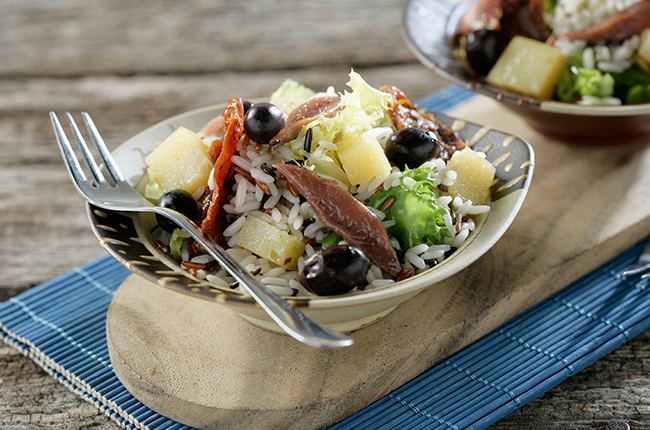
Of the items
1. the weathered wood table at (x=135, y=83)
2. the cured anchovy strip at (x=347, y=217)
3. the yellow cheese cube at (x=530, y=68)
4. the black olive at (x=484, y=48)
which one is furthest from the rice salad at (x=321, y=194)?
the black olive at (x=484, y=48)

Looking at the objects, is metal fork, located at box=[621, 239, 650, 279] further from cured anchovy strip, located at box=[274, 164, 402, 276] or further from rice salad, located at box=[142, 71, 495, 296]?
cured anchovy strip, located at box=[274, 164, 402, 276]

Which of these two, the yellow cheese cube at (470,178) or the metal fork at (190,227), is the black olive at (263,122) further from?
the yellow cheese cube at (470,178)

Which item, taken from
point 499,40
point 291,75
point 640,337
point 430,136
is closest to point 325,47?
point 291,75

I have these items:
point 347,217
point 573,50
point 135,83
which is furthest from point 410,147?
point 135,83

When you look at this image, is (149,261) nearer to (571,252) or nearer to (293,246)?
(293,246)

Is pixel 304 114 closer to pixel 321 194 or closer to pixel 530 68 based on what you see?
pixel 321 194

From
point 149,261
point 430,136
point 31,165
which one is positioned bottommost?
point 31,165
